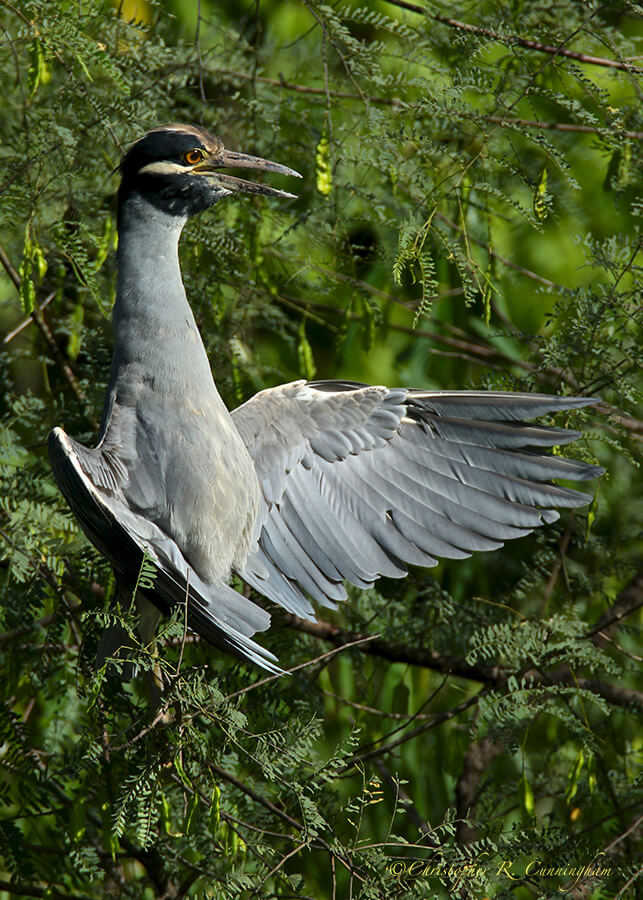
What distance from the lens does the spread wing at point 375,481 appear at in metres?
2.41

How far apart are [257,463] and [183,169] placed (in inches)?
29.6

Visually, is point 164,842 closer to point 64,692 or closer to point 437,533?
point 64,692

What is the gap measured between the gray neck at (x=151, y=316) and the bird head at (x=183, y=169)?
0.13 feet

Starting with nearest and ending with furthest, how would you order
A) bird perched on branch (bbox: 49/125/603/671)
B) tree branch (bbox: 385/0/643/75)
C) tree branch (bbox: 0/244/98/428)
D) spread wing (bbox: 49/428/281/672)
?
spread wing (bbox: 49/428/281/672) → bird perched on branch (bbox: 49/125/603/671) → tree branch (bbox: 385/0/643/75) → tree branch (bbox: 0/244/98/428)

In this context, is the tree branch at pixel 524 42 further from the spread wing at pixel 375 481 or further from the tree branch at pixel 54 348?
the tree branch at pixel 54 348

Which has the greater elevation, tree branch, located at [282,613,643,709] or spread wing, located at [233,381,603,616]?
spread wing, located at [233,381,603,616]

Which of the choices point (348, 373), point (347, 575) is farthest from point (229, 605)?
point (348, 373)

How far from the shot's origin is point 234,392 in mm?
2809

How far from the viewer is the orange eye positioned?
2320 millimetres

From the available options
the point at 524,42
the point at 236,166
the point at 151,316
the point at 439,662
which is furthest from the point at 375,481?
the point at 524,42

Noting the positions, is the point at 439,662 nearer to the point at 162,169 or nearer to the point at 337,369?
the point at 337,369

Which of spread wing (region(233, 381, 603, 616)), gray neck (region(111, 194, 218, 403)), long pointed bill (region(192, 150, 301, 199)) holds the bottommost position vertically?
spread wing (region(233, 381, 603, 616))

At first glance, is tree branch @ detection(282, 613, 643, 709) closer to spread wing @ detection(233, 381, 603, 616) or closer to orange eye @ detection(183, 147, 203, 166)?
spread wing @ detection(233, 381, 603, 616)

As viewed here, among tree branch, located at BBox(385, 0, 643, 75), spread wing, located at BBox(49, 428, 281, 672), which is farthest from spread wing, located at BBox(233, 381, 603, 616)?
tree branch, located at BBox(385, 0, 643, 75)
